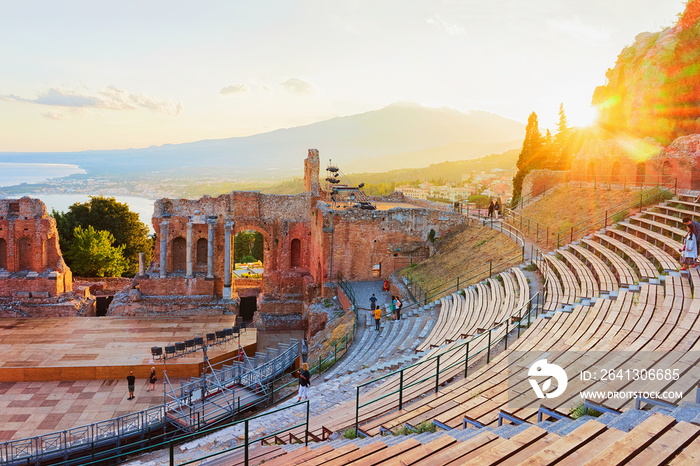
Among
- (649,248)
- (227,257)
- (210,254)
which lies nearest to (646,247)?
(649,248)

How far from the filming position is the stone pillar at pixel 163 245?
3016 centimetres

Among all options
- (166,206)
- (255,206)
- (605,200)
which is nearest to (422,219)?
(605,200)

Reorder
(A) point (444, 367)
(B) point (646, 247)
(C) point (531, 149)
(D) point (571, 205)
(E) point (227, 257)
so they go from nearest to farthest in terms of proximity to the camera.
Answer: (A) point (444, 367) → (B) point (646, 247) → (D) point (571, 205) → (E) point (227, 257) → (C) point (531, 149)

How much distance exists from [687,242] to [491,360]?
515cm

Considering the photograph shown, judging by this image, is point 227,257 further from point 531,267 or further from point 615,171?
point 615,171

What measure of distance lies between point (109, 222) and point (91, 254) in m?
5.46

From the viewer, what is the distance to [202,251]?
32.0 meters

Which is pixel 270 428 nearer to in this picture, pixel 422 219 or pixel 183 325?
pixel 183 325

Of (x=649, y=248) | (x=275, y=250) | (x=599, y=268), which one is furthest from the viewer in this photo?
(x=275, y=250)

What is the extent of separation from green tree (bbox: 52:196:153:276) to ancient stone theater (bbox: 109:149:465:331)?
13.7m

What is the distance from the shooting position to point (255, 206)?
104 ft

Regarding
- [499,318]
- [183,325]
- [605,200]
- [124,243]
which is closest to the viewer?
[499,318]

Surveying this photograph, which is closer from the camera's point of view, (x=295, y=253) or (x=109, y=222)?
(x=295, y=253)

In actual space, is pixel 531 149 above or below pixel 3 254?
above
